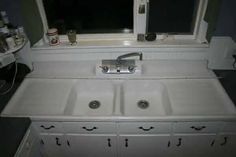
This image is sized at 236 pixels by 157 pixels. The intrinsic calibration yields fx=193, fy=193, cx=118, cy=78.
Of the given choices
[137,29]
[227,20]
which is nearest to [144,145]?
[137,29]

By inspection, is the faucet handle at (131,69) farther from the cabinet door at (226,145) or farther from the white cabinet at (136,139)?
the cabinet door at (226,145)

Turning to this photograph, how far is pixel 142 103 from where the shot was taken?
151 cm

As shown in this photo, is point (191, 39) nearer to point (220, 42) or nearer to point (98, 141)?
point (220, 42)

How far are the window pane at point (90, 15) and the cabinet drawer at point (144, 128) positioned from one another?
834mm

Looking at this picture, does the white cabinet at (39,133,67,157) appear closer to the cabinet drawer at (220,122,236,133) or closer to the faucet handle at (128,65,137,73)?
the faucet handle at (128,65,137,73)

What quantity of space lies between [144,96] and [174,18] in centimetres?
76

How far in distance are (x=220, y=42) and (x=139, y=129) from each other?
0.93 m

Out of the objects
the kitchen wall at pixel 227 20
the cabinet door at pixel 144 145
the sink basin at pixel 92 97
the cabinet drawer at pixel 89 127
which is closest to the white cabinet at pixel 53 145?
the cabinet drawer at pixel 89 127

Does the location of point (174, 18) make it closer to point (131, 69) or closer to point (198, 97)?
point (131, 69)

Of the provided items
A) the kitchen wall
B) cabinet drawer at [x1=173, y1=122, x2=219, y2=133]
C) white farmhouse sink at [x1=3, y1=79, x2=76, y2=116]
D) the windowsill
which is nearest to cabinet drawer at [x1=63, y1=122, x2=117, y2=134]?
white farmhouse sink at [x1=3, y1=79, x2=76, y2=116]

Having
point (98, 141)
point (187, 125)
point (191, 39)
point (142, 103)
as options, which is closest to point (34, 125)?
point (98, 141)

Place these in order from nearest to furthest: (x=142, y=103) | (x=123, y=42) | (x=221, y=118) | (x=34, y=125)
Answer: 1. (x=221, y=118)
2. (x=34, y=125)
3. (x=142, y=103)
4. (x=123, y=42)

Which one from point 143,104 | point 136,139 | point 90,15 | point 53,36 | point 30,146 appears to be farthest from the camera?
point 90,15

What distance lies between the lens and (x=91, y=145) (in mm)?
1428
